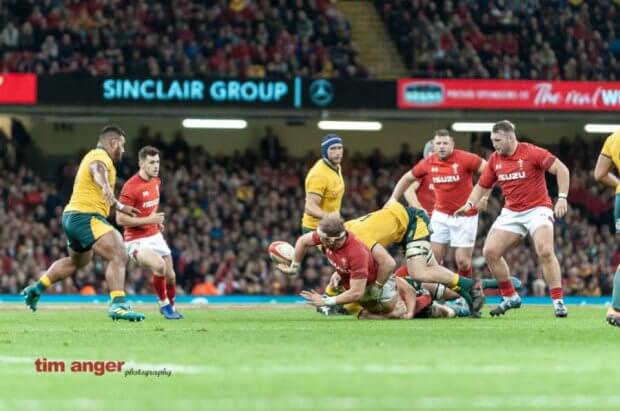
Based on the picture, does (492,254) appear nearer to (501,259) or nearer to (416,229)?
(501,259)

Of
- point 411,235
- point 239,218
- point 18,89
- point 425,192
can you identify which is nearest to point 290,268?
point 411,235

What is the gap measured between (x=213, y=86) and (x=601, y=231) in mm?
9554

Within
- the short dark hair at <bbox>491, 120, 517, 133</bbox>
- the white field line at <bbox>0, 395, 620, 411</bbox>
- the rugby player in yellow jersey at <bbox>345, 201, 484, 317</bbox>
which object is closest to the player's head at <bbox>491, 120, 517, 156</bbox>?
the short dark hair at <bbox>491, 120, 517, 133</bbox>

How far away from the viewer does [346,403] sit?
25.0 feet

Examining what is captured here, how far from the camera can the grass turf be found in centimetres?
785

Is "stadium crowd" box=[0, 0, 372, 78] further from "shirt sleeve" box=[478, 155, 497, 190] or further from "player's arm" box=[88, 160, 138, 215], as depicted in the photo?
"shirt sleeve" box=[478, 155, 497, 190]

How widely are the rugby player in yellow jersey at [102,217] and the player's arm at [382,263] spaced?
9.12 feet

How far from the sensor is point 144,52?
107 feet

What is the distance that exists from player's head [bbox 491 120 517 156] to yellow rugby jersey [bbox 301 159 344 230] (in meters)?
2.22

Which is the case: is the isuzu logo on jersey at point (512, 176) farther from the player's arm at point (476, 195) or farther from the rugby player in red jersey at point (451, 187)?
the rugby player in red jersey at point (451, 187)

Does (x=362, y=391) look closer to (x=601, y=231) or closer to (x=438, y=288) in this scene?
(x=438, y=288)

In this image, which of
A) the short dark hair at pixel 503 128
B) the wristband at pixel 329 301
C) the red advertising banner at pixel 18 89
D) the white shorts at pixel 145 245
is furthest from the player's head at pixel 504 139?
the red advertising banner at pixel 18 89

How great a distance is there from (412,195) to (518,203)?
7.72 ft

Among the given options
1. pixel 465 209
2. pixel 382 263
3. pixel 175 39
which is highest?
pixel 175 39
